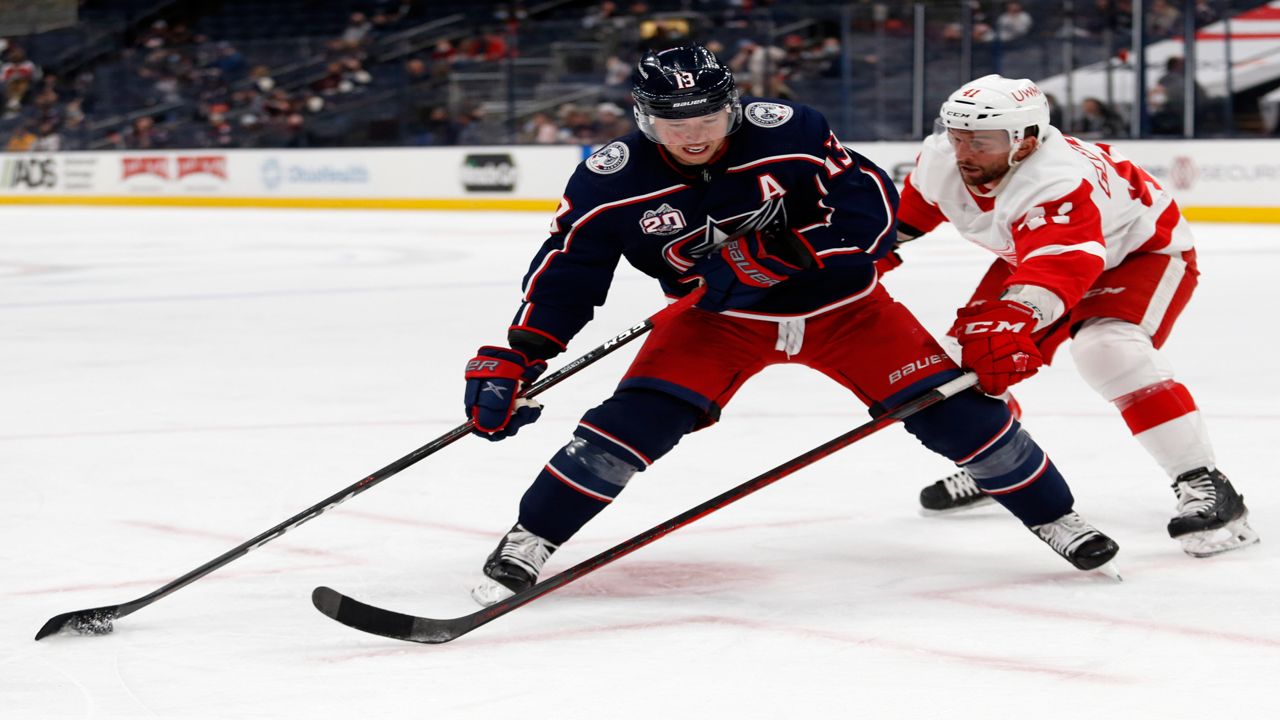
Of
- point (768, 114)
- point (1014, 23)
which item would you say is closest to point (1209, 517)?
point (768, 114)

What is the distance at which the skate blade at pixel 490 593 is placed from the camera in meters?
2.35

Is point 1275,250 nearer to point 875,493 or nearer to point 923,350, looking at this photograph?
point 875,493

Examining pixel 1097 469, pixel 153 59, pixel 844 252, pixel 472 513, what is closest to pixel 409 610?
pixel 472 513

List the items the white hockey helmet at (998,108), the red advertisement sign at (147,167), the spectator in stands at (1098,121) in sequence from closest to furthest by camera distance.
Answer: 1. the white hockey helmet at (998,108)
2. the spectator in stands at (1098,121)
3. the red advertisement sign at (147,167)

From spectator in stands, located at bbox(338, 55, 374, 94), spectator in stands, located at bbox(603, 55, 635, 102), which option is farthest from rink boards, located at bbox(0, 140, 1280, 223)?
spectator in stands, located at bbox(338, 55, 374, 94)

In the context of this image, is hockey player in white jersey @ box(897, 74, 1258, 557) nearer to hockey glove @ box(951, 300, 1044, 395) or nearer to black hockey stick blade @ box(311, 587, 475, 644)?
hockey glove @ box(951, 300, 1044, 395)

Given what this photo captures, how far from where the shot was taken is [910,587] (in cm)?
243

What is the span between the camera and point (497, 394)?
2.35 m

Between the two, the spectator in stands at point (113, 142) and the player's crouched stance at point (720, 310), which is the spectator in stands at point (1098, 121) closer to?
the player's crouched stance at point (720, 310)

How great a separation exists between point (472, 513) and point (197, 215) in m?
11.9

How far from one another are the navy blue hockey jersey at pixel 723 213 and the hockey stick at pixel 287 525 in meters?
0.09

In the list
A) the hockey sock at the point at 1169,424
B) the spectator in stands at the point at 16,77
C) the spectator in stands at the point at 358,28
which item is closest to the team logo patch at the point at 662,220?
the hockey sock at the point at 1169,424

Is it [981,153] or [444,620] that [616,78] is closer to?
[981,153]

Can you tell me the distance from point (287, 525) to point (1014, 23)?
10158 millimetres
